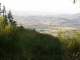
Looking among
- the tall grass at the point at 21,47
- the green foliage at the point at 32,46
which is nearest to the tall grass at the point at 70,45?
the green foliage at the point at 32,46

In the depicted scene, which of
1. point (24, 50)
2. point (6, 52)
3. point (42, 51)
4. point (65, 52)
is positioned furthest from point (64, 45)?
point (6, 52)

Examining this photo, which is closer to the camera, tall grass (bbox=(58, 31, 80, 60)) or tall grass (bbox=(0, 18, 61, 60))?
tall grass (bbox=(0, 18, 61, 60))

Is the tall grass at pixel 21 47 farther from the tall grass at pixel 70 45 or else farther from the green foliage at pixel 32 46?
the tall grass at pixel 70 45

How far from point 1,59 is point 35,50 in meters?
2.49

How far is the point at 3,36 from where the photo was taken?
25.6ft

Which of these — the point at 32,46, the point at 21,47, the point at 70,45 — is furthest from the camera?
the point at 32,46

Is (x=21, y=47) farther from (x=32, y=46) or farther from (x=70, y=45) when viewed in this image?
(x=70, y=45)

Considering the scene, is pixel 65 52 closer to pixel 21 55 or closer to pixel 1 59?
pixel 21 55

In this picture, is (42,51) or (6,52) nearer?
(6,52)

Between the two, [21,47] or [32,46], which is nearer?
[21,47]

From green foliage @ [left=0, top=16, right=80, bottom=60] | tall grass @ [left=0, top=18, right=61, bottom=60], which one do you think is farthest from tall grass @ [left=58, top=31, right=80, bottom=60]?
tall grass @ [left=0, top=18, right=61, bottom=60]

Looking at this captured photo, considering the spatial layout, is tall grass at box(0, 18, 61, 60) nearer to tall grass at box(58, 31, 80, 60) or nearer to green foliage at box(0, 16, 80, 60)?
green foliage at box(0, 16, 80, 60)

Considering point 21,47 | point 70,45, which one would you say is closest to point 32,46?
point 21,47

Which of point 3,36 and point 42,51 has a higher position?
point 3,36
